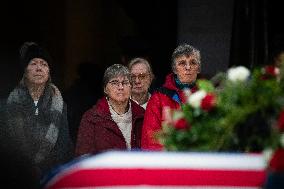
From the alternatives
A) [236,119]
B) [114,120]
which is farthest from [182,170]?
[114,120]

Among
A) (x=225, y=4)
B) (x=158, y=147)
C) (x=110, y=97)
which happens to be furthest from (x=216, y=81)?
(x=225, y=4)

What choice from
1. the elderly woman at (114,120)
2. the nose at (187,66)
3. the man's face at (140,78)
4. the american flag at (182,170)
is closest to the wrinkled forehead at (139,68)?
the man's face at (140,78)

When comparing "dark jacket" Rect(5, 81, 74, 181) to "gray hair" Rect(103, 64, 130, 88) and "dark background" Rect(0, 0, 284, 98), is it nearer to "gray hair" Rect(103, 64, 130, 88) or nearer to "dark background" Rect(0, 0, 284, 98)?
"gray hair" Rect(103, 64, 130, 88)

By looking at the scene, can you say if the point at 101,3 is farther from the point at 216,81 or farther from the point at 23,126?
the point at 216,81

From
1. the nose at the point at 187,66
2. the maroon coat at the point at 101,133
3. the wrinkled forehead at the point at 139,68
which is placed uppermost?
the nose at the point at 187,66

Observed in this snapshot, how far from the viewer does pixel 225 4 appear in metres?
8.55

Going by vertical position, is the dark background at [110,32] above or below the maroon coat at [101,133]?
above

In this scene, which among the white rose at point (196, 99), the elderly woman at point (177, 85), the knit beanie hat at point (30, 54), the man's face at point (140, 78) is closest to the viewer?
the white rose at point (196, 99)

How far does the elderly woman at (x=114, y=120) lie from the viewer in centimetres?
643

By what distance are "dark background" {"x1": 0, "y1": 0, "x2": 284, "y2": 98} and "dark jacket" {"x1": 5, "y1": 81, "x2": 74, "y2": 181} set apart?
4.68 ft

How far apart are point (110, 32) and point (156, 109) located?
2960mm

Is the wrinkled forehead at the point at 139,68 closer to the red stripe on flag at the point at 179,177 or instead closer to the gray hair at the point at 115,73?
the gray hair at the point at 115,73

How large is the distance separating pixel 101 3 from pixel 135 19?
436mm

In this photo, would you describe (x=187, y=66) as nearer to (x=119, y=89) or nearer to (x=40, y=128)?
(x=119, y=89)
